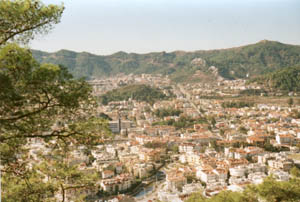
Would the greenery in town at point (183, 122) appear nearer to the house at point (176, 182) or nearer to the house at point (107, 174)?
the house at point (107, 174)

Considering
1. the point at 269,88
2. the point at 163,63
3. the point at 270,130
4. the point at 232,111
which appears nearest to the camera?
the point at 270,130

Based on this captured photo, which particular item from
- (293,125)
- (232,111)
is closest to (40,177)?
(293,125)

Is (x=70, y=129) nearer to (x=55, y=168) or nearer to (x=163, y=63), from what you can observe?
(x=55, y=168)

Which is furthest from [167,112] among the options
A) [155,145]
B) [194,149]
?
[194,149]

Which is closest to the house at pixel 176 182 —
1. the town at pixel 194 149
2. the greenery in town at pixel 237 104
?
the town at pixel 194 149

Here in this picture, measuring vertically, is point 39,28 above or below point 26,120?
above

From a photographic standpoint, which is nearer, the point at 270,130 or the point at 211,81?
the point at 270,130

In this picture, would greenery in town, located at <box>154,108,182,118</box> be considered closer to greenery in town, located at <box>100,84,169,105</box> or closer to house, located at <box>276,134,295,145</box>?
greenery in town, located at <box>100,84,169,105</box>

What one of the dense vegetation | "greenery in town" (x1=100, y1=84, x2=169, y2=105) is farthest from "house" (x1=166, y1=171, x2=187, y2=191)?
the dense vegetation
